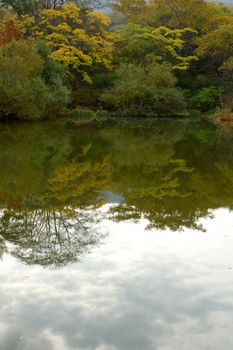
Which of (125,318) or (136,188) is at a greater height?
(136,188)

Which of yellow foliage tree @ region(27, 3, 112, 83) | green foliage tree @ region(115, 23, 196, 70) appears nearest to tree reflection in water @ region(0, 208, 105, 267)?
yellow foliage tree @ region(27, 3, 112, 83)

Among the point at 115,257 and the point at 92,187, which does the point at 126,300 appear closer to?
the point at 115,257

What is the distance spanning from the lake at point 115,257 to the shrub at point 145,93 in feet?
66.4

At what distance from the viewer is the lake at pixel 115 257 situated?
386 centimetres

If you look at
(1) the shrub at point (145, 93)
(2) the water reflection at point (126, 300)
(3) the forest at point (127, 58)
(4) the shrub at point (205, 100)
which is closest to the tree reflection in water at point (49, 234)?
(2) the water reflection at point (126, 300)

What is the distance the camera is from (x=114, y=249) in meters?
6.00

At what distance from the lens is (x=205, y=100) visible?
3709cm

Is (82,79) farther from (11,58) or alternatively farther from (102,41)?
(11,58)

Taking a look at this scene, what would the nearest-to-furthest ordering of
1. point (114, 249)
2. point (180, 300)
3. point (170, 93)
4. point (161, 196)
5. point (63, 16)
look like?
1. point (180, 300)
2. point (114, 249)
3. point (161, 196)
4. point (170, 93)
5. point (63, 16)

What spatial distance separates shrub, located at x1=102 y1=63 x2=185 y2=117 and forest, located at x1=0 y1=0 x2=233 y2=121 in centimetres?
7

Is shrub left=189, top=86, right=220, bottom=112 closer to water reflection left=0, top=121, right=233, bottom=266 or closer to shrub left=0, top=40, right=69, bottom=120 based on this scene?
shrub left=0, top=40, right=69, bottom=120

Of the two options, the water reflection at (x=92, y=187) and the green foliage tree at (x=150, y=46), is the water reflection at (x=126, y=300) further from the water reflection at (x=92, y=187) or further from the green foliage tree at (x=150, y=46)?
the green foliage tree at (x=150, y=46)

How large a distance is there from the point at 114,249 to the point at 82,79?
33.4 meters

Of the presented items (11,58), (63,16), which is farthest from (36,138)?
(63,16)
